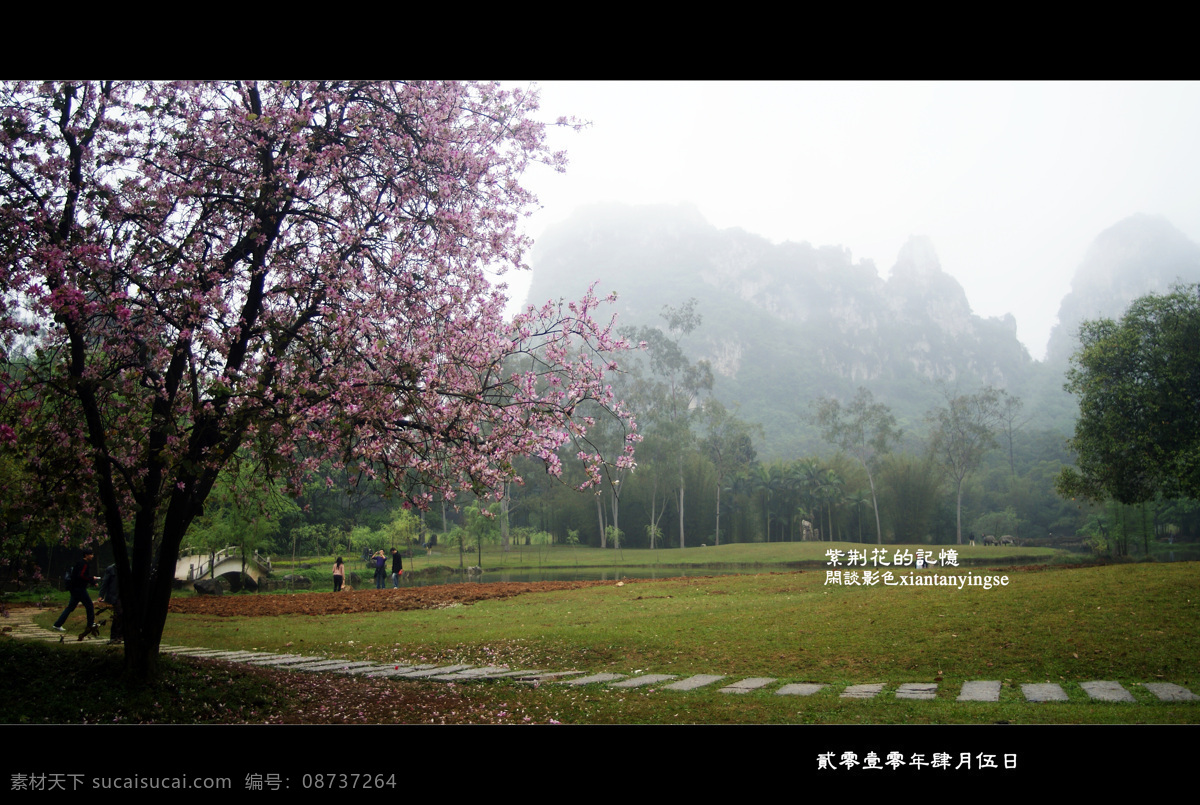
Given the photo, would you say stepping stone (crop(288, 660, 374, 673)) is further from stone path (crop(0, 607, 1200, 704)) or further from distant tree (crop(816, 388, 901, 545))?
distant tree (crop(816, 388, 901, 545))

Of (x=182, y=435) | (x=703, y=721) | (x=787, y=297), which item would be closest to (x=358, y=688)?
(x=182, y=435)

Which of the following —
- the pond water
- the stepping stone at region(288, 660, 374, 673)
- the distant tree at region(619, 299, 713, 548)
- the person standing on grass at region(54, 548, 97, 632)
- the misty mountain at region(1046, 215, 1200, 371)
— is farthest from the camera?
the misty mountain at region(1046, 215, 1200, 371)

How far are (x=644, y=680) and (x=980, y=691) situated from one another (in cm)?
348

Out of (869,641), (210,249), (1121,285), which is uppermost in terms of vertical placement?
(1121,285)

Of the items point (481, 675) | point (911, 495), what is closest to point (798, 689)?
point (481, 675)

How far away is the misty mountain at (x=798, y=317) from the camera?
372 feet

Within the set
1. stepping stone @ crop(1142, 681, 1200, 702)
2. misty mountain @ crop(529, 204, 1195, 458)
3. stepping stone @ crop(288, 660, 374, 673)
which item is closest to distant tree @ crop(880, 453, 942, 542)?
misty mountain @ crop(529, 204, 1195, 458)

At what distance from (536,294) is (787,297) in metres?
69.3

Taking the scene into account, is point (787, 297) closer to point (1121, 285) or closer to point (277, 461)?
point (1121, 285)

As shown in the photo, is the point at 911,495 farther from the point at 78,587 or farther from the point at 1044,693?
the point at 78,587

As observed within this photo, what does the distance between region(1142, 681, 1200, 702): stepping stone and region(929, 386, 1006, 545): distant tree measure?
163 feet

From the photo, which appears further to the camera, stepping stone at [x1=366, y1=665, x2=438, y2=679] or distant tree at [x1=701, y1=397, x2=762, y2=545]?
distant tree at [x1=701, y1=397, x2=762, y2=545]

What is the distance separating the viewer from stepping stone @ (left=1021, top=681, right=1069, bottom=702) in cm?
631
